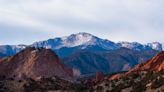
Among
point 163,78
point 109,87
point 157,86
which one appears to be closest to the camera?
point 157,86

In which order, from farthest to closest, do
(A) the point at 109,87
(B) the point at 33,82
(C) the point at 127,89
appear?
(B) the point at 33,82
(A) the point at 109,87
(C) the point at 127,89

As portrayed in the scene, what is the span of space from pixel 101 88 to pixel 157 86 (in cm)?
5185

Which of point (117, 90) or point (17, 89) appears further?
point (17, 89)

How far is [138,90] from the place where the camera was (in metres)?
133

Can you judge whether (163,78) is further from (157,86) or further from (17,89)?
(17,89)

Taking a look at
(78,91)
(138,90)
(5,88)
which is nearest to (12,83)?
(5,88)

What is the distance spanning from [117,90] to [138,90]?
721 inches

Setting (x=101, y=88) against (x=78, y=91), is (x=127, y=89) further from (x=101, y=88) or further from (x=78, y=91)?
(x=78, y=91)

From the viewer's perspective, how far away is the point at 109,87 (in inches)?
6875

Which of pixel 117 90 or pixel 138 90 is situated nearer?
pixel 138 90

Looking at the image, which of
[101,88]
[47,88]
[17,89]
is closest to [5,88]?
[17,89]

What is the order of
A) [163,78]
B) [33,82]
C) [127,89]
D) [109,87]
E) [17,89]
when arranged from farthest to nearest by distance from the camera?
[33,82] < [17,89] < [109,87] < [127,89] < [163,78]

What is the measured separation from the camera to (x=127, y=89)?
149 metres

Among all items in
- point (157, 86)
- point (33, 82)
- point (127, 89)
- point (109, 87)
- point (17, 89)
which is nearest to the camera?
point (157, 86)
